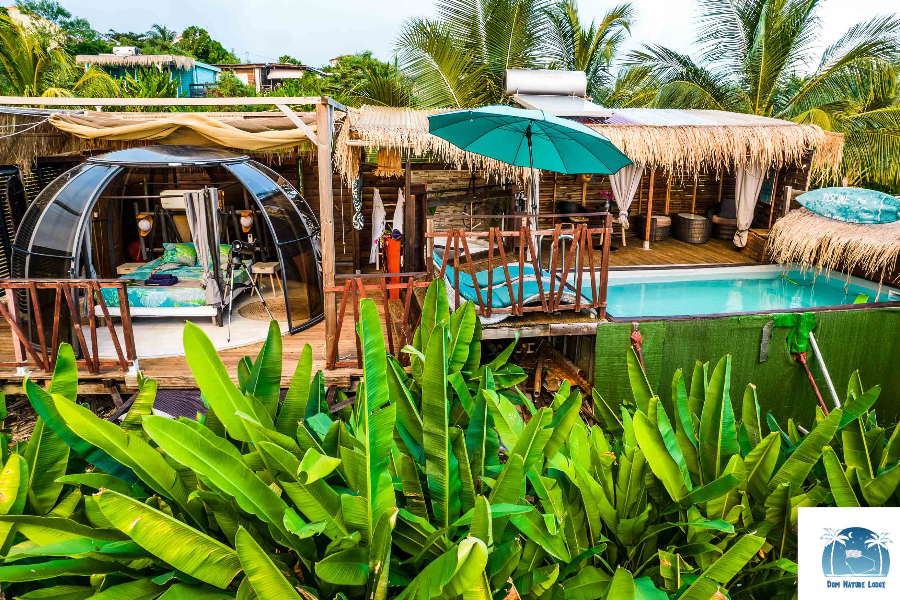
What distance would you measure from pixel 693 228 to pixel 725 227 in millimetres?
842

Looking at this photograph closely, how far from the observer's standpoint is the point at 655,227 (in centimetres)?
1099

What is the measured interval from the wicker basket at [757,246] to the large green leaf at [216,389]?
9725 mm

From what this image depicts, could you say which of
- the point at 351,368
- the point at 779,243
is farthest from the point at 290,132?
the point at 779,243

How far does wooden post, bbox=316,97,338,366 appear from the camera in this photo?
5172 millimetres

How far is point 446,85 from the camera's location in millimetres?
12922

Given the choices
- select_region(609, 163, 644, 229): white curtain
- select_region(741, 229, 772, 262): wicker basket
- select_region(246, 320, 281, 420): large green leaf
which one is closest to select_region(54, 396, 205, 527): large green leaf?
select_region(246, 320, 281, 420): large green leaf

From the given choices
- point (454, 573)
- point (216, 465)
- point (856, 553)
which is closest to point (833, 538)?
point (856, 553)

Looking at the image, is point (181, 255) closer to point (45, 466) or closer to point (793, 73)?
point (45, 466)

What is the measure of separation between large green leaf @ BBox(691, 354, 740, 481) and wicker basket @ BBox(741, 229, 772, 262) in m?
8.44

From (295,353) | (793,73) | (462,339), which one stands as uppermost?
(793,73)

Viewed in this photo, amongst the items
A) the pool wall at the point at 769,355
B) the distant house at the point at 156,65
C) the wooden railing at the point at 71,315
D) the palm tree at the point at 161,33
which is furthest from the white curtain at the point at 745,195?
the palm tree at the point at 161,33

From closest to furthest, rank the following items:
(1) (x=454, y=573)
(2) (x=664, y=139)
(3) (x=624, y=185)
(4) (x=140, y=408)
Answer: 1. (1) (x=454, y=573)
2. (4) (x=140, y=408)
3. (2) (x=664, y=139)
4. (3) (x=624, y=185)

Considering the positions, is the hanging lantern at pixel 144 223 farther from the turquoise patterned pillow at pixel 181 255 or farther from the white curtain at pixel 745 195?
the white curtain at pixel 745 195

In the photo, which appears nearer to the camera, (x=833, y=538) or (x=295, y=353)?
(x=833, y=538)
